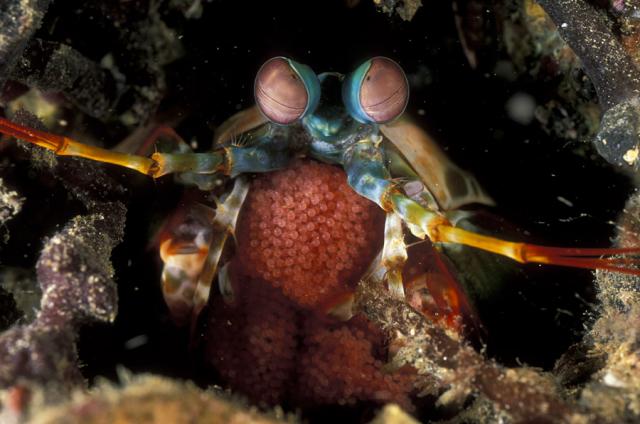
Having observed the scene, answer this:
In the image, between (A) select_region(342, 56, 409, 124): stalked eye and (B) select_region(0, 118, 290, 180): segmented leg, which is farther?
(A) select_region(342, 56, 409, 124): stalked eye

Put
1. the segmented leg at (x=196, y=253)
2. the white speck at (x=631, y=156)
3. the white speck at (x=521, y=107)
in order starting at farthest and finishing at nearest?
1. the white speck at (x=521, y=107)
2. the segmented leg at (x=196, y=253)
3. the white speck at (x=631, y=156)

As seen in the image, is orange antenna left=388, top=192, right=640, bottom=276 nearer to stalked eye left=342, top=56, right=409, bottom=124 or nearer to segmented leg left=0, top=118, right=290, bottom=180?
stalked eye left=342, top=56, right=409, bottom=124

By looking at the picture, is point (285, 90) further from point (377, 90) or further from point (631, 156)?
point (631, 156)

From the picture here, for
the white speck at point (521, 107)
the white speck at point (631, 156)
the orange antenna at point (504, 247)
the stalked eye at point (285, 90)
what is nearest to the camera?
the orange antenna at point (504, 247)

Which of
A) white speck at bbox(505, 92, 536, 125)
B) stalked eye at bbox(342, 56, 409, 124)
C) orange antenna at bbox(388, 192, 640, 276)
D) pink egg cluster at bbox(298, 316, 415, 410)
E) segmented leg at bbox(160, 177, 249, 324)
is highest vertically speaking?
stalked eye at bbox(342, 56, 409, 124)

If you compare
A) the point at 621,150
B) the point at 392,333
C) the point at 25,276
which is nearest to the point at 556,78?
the point at 621,150

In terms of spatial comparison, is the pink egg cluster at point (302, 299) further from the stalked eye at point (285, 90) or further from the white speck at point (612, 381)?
the white speck at point (612, 381)

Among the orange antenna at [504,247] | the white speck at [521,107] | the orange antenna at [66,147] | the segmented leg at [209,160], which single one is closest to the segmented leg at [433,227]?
the orange antenna at [504,247]

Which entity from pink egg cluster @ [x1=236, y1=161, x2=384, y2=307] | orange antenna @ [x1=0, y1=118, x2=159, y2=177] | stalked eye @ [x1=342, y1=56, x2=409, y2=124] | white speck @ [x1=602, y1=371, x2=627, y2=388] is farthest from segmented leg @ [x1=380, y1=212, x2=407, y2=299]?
orange antenna @ [x1=0, y1=118, x2=159, y2=177]
